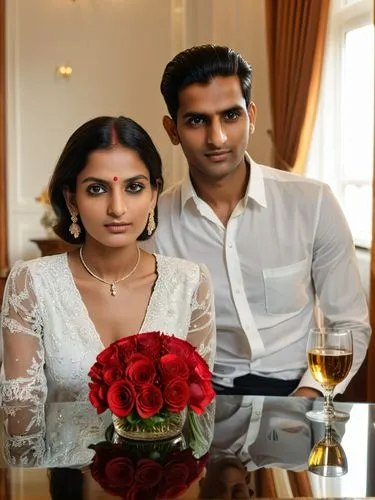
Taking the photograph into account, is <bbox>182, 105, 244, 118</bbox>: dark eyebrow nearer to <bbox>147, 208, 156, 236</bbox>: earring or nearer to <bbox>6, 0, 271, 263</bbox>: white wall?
<bbox>147, 208, 156, 236</bbox>: earring

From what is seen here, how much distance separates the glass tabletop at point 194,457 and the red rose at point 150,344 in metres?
0.16

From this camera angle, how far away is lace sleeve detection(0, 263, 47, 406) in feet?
5.75

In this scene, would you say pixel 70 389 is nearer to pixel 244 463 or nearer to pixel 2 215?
pixel 244 463

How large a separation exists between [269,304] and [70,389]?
2.49 ft

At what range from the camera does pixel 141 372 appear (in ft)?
4.13

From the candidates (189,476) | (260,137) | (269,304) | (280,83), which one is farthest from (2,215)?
(189,476)

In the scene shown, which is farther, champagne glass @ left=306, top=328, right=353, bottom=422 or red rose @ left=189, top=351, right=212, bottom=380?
champagne glass @ left=306, top=328, right=353, bottom=422

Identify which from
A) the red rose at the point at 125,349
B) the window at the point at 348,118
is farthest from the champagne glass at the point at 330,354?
the window at the point at 348,118

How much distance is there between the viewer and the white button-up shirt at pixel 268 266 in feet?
7.86

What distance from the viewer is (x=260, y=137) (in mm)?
5219

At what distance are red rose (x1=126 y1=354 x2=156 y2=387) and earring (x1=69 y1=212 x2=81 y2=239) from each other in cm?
74

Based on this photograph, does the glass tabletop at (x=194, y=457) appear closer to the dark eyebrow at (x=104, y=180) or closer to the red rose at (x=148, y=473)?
the red rose at (x=148, y=473)

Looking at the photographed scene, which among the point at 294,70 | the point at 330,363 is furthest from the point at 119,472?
the point at 294,70

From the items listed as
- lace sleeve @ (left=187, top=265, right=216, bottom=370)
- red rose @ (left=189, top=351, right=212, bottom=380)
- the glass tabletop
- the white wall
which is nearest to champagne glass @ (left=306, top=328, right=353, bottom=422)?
the glass tabletop
